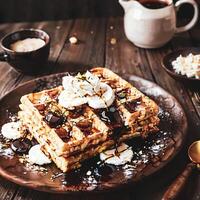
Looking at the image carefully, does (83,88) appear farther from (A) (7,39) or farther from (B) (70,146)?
(A) (7,39)

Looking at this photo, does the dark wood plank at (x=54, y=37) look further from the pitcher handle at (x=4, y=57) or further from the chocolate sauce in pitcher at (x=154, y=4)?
the chocolate sauce in pitcher at (x=154, y=4)

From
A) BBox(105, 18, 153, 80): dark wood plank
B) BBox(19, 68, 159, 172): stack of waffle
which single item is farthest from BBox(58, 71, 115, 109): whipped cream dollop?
BBox(105, 18, 153, 80): dark wood plank

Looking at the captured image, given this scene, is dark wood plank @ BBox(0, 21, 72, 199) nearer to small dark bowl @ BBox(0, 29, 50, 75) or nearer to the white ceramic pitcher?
small dark bowl @ BBox(0, 29, 50, 75)

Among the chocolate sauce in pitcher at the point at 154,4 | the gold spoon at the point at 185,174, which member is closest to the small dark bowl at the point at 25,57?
the chocolate sauce in pitcher at the point at 154,4

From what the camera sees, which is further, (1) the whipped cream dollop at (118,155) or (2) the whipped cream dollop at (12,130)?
(2) the whipped cream dollop at (12,130)

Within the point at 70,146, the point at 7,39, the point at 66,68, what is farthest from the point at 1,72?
the point at 70,146

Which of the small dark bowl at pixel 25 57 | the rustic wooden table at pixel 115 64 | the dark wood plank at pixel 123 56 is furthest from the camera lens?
the dark wood plank at pixel 123 56
